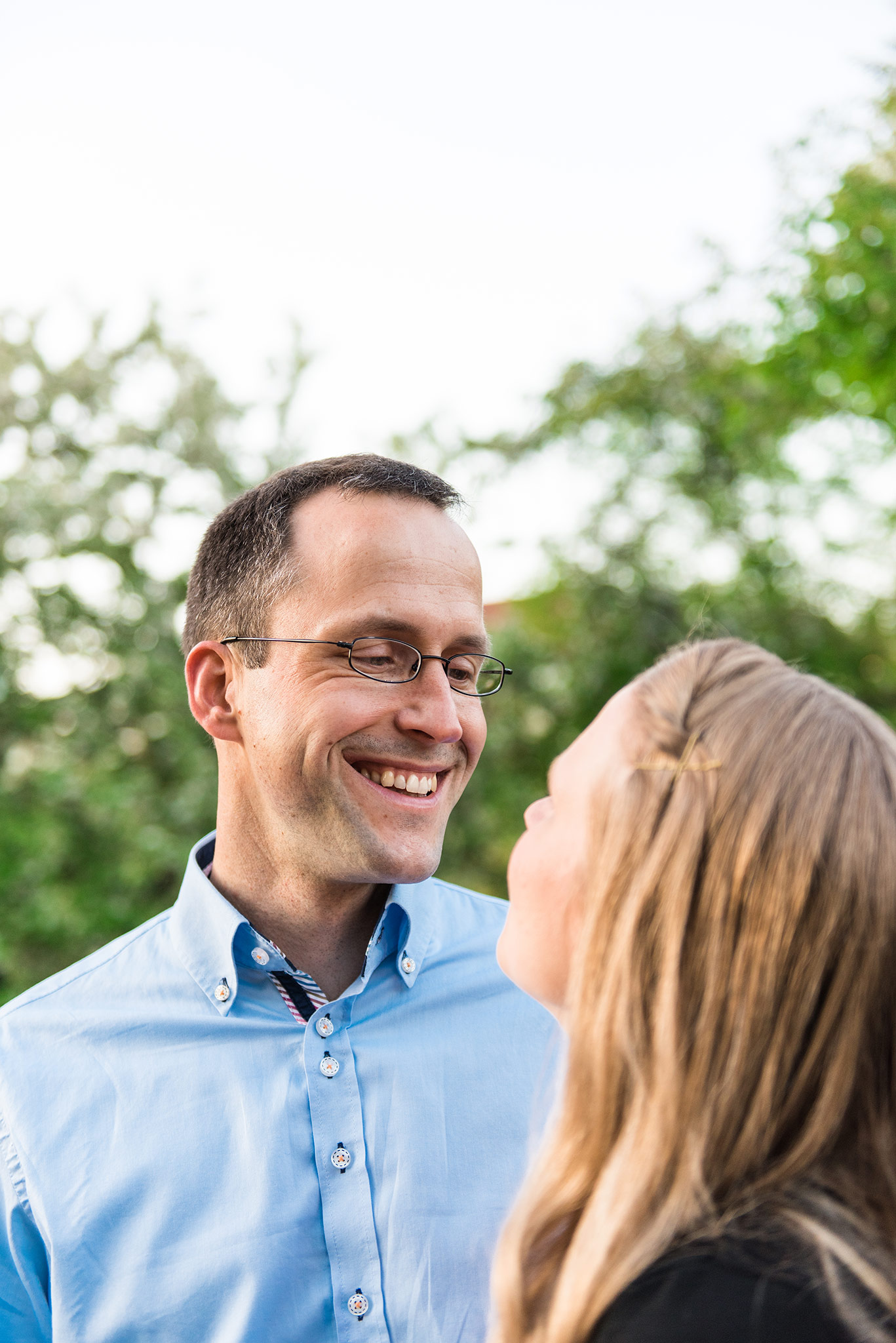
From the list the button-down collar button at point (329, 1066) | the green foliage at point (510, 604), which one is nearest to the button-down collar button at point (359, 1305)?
the button-down collar button at point (329, 1066)

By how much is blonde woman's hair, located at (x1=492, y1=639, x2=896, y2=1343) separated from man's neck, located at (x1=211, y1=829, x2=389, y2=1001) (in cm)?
90

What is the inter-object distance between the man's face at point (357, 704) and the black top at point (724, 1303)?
1066mm

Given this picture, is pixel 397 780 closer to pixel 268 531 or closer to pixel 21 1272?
pixel 268 531

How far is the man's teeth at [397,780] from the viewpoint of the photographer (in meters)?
2.25

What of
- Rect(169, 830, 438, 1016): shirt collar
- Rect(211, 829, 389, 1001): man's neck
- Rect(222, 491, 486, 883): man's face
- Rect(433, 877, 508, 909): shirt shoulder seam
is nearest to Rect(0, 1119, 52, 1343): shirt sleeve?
Rect(169, 830, 438, 1016): shirt collar

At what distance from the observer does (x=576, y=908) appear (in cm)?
162

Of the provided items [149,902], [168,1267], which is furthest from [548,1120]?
[149,902]

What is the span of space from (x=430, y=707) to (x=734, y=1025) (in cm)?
107

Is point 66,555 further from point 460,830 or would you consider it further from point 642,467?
point 642,467

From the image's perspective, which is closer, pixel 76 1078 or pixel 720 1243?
pixel 720 1243

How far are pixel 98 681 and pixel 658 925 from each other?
753 cm

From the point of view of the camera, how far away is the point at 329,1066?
2027 millimetres

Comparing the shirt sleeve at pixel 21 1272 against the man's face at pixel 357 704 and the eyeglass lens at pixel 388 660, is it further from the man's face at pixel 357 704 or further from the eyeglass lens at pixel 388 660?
the eyeglass lens at pixel 388 660

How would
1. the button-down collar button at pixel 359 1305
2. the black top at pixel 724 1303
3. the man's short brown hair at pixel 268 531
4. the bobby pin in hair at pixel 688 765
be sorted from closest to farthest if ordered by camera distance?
the black top at pixel 724 1303 → the bobby pin in hair at pixel 688 765 → the button-down collar button at pixel 359 1305 → the man's short brown hair at pixel 268 531
